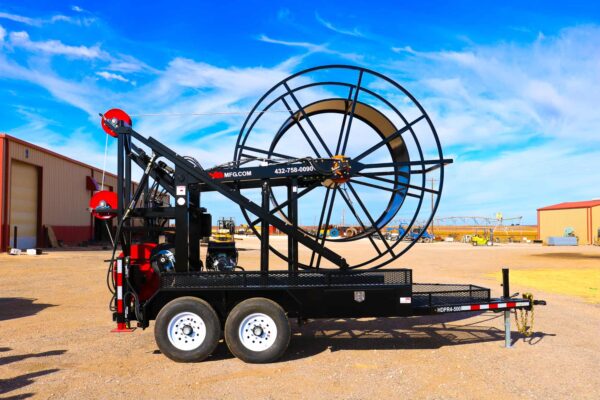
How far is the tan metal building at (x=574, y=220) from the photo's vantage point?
194 feet

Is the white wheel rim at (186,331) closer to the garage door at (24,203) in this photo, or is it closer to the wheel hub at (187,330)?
the wheel hub at (187,330)

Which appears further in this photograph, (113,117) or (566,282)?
(566,282)

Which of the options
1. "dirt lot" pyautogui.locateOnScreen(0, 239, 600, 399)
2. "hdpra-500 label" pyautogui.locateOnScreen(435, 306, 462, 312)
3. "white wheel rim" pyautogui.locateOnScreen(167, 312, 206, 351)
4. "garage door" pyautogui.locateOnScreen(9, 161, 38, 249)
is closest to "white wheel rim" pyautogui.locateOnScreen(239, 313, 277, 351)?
"dirt lot" pyautogui.locateOnScreen(0, 239, 600, 399)

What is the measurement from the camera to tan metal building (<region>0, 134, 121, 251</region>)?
27.2 metres

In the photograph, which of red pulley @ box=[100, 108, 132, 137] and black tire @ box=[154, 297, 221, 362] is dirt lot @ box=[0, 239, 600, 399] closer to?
black tire @ box=[154, 297, 221, 362]

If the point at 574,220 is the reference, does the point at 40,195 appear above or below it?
above

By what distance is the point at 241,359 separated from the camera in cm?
633

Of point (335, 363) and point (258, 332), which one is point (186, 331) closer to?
point (258, 332)

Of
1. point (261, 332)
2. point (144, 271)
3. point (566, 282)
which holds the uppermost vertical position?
point (144, 271)

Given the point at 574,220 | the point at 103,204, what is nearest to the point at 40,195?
the point at 103,204

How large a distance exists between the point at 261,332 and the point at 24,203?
28.3m

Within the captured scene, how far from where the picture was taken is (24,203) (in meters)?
29.6

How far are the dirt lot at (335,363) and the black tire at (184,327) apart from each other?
0.57ft

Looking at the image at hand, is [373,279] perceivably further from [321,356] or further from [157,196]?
[157,196]
